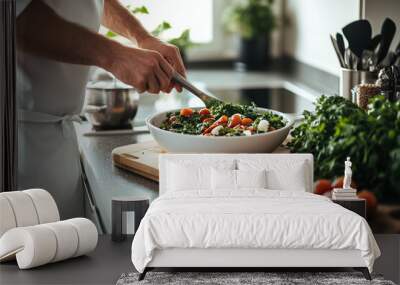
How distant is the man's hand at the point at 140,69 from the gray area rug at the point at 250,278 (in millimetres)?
969

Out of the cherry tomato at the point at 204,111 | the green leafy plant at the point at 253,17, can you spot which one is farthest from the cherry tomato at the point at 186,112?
the green leafy plant at the point at 253,17

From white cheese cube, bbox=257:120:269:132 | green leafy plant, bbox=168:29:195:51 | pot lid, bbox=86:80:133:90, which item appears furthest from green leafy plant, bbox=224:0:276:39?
pot lid, bbox=86:80:133:90

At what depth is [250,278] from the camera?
377 centimetres

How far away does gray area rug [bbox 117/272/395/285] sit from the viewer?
372 centimetres

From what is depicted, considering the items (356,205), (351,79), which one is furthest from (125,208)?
(351,79)

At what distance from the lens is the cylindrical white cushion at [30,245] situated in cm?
382

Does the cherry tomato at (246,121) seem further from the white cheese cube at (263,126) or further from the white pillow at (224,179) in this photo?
the white pillow at (224,179)

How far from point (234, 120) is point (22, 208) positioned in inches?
43.5

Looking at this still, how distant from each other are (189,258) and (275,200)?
47 cm

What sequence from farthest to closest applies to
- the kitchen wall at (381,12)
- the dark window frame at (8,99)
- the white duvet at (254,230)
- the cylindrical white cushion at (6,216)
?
the dark window frame at (8,99) → the kitchen wall at (381,12) → the cylindrical white cushion at (6,216) → the white duvet at (254,230)

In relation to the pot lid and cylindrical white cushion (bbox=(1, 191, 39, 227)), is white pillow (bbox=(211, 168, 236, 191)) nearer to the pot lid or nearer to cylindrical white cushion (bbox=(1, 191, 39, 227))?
the pot lid

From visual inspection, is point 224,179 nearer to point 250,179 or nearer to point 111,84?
point 250,179

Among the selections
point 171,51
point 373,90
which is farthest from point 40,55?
point 373,90

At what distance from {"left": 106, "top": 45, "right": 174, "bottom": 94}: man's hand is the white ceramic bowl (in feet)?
0.75
